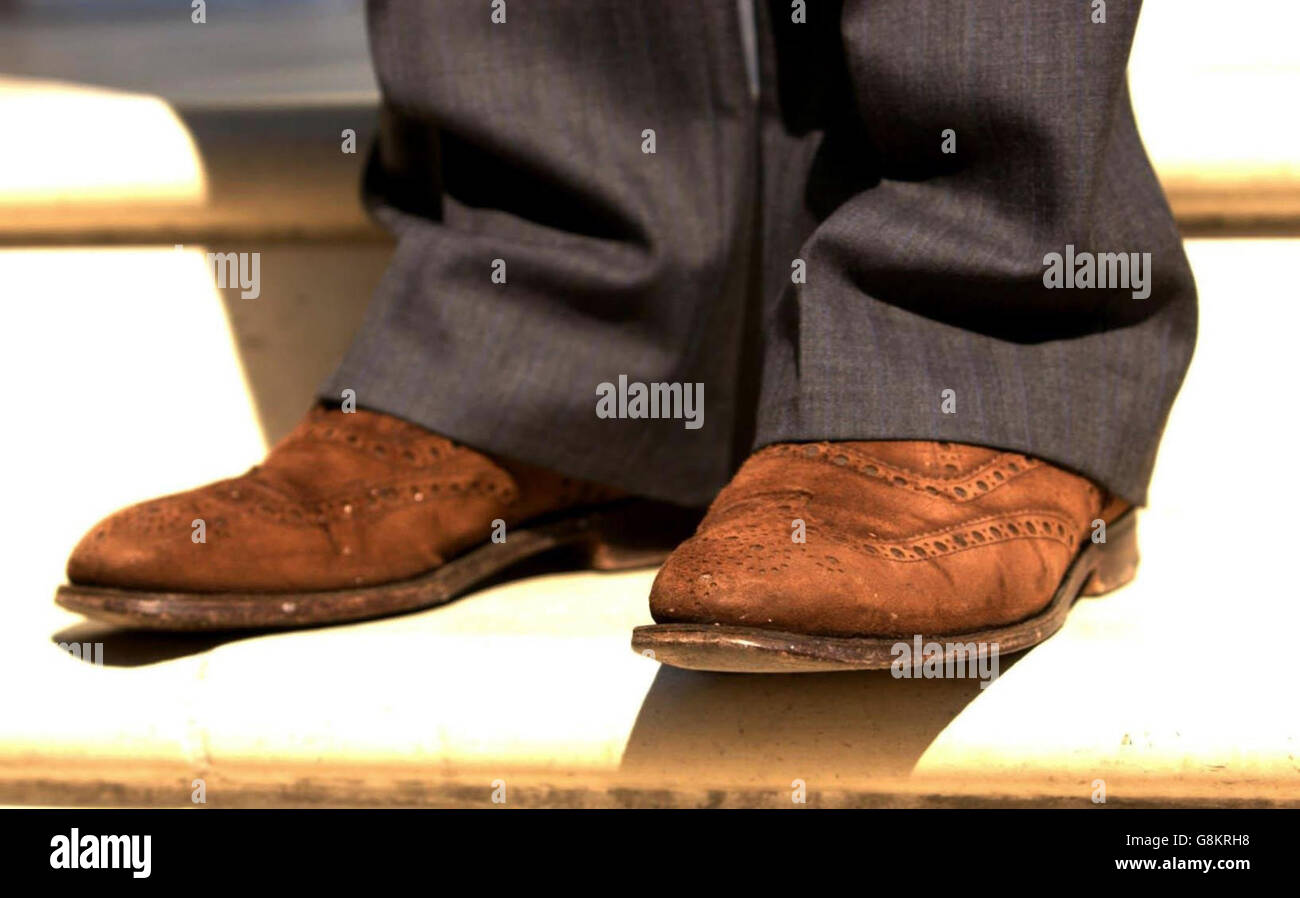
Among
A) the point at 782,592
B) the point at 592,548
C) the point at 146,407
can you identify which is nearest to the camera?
the point at 782,592

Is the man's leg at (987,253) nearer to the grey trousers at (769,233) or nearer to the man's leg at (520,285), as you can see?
the grey trousers at (769,233)

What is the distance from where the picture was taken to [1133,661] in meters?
0.63

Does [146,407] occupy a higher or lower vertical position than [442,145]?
lower

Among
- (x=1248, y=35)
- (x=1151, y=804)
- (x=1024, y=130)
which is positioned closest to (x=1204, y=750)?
(x=1151, y=804)

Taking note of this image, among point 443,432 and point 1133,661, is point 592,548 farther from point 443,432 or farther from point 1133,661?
point 1133,661

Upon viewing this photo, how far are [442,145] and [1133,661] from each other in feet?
1.55

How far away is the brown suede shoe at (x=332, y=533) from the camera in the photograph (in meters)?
0.65

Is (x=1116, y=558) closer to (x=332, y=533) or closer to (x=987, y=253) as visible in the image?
(x=987, y=253)

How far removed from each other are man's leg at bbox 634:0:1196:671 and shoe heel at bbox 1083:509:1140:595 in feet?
0.08

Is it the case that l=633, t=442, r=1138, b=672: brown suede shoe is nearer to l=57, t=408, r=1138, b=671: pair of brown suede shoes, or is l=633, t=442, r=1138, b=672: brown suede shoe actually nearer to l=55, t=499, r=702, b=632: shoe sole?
l=57, t=408, r=1138, b=671: pair of brown suede shoes

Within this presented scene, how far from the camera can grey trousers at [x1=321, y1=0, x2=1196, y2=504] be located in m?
0.62

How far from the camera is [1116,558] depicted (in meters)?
0.73

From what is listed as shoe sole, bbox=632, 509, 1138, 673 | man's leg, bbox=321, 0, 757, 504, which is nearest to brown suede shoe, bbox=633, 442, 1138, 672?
shoe sole, bbox=632, 509, 1138, 673

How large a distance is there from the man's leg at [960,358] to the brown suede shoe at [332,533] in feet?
0.55
